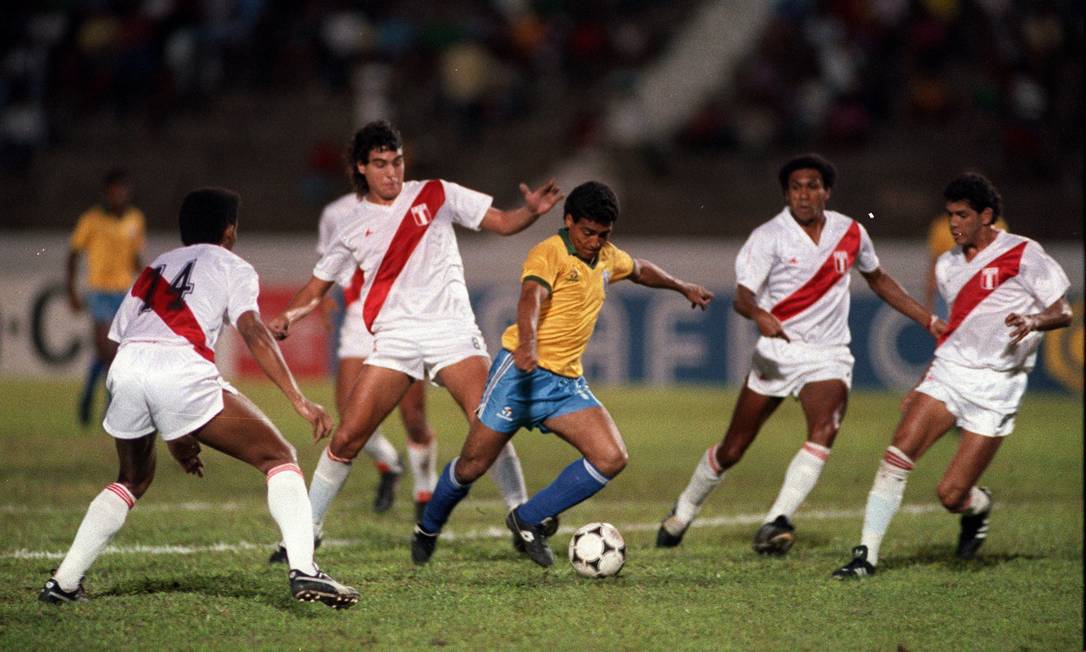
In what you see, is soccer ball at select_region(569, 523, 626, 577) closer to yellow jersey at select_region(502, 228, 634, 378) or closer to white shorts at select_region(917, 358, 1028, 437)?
yellow jersey at select_region(502, 228, 634, 378)

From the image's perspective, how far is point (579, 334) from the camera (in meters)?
6.83

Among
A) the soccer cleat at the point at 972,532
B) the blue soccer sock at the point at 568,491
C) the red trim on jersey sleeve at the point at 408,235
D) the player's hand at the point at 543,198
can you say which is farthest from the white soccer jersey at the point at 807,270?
the red trim on jersey sleeve at the point at 408,235

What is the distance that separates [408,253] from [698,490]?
2.15 m

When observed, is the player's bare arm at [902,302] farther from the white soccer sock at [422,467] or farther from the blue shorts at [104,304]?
the blue shorts at [104,304]

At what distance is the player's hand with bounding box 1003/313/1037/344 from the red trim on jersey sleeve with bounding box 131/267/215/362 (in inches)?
152

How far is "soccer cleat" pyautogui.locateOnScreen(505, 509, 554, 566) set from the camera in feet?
22.8

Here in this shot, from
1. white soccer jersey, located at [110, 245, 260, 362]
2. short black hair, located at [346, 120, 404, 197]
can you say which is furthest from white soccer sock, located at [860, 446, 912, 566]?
white soccer jersey, located at [110, 245, 260, 362]

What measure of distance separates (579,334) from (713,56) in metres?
16.3

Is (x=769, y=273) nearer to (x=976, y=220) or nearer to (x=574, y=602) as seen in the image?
(x=976, y=220)

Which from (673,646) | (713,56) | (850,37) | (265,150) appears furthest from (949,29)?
(673,646)

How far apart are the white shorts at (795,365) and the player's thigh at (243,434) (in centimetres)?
298

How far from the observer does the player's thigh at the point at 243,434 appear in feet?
19.5

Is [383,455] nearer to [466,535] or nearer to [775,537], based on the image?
[466,535]

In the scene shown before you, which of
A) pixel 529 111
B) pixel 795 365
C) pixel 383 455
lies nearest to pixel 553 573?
pixel 795 365
